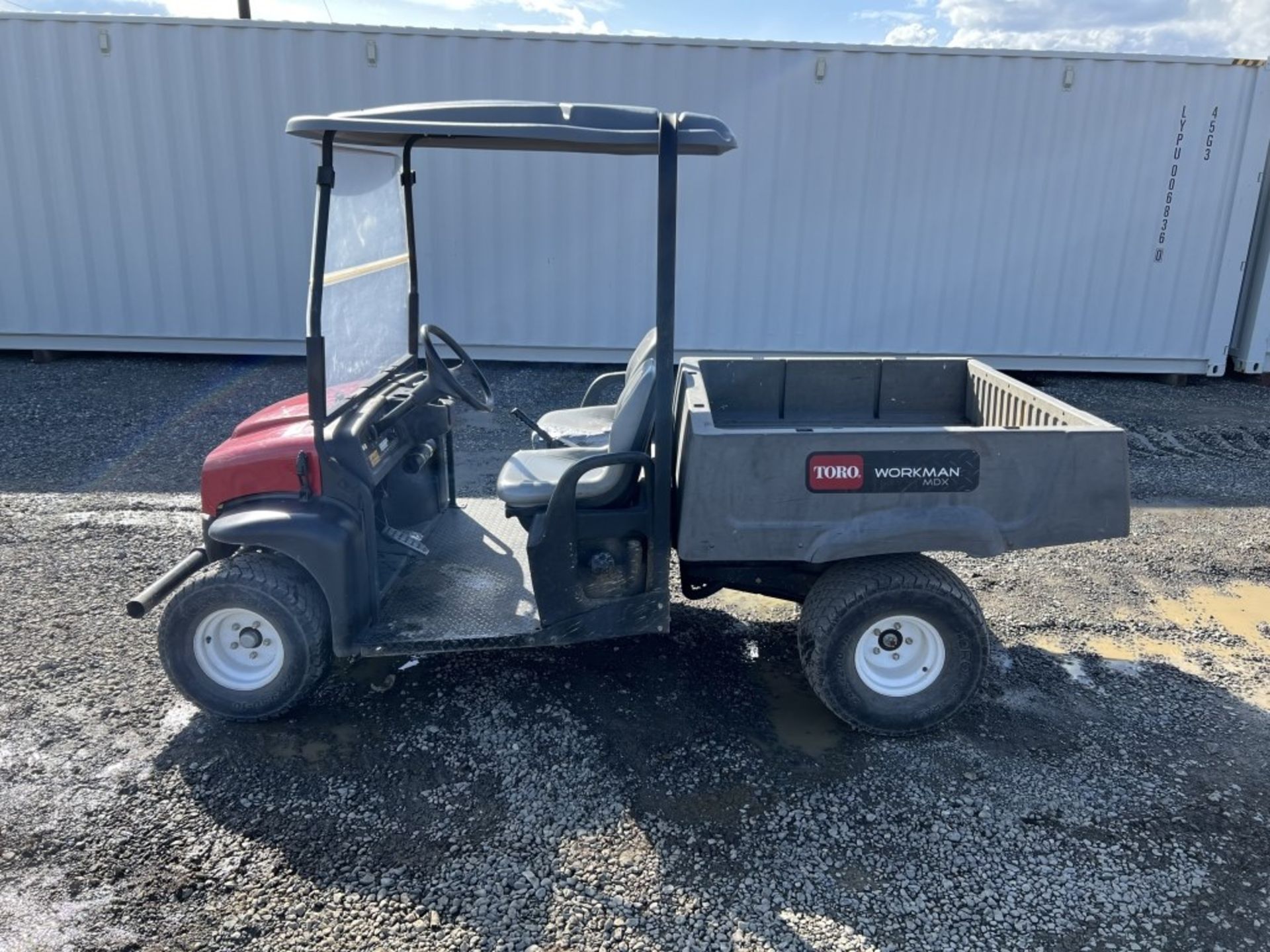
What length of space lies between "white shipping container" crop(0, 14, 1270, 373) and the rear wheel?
5.66m

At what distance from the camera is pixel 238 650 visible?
326cm

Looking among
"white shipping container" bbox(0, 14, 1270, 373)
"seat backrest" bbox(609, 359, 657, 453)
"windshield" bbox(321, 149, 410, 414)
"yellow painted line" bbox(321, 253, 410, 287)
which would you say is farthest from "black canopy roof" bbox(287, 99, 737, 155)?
"white shipping container" bbox(0, 14, 1270, 373)

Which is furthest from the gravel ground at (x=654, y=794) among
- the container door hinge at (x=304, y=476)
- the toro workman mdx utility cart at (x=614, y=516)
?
the container door hinge at (x=304, y=476)

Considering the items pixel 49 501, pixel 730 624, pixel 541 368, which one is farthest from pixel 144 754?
pixel 541 368

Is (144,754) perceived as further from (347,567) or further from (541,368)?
(541,368)

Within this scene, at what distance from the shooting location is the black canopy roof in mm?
2701

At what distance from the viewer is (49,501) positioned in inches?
215

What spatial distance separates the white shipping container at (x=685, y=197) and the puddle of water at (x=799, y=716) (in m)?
5.30

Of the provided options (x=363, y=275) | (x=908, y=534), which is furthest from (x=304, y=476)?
(x=908, y=534)

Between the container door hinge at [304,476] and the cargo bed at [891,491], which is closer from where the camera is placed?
the cargo bed at [891,491]

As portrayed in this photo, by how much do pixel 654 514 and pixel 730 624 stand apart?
1.15 m

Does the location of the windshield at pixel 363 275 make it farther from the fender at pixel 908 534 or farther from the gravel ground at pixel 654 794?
the fender at pixel 908 534

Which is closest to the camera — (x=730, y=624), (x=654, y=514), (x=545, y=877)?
(x=545, y=877)

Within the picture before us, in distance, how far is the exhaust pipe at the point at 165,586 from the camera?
3.03 m
